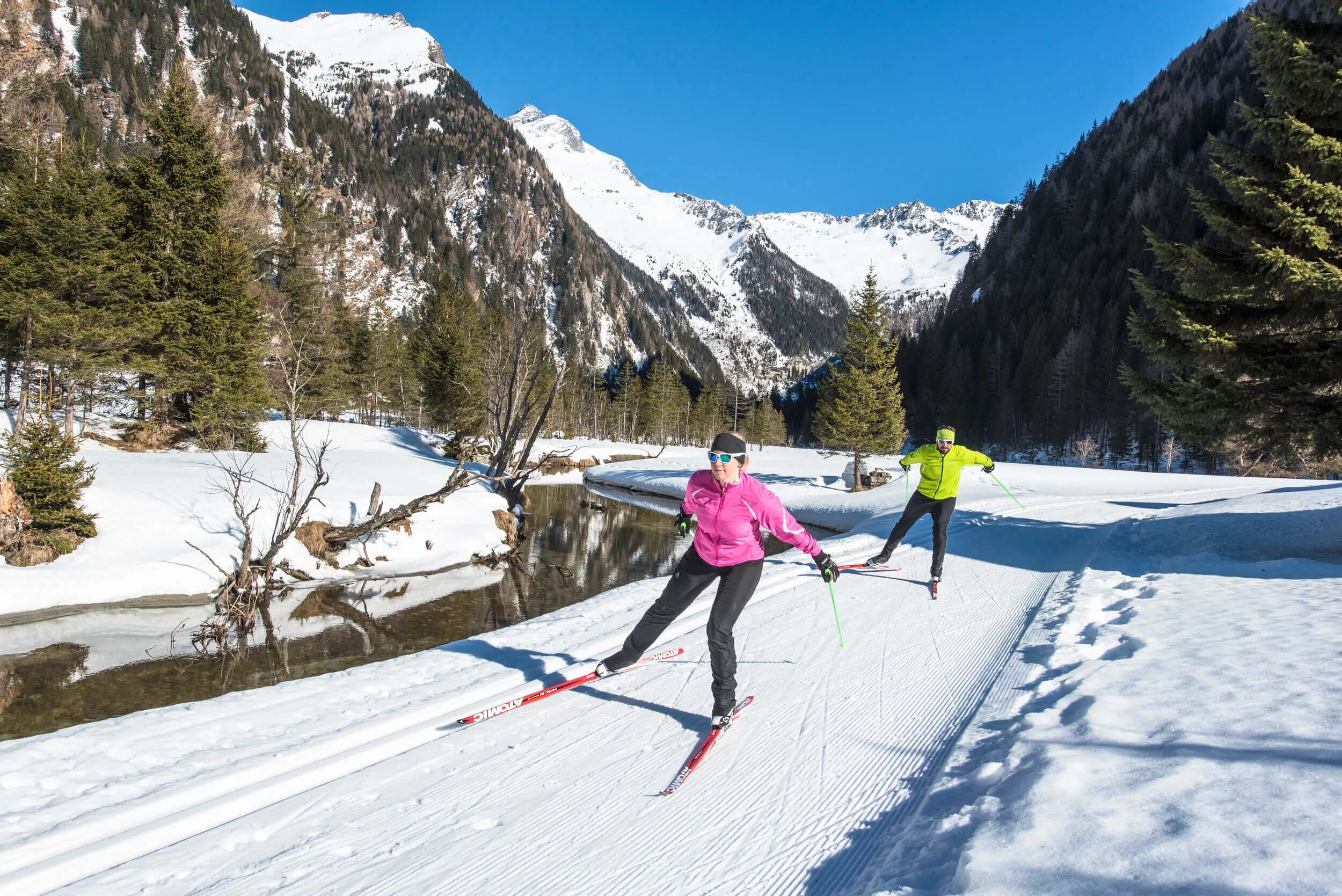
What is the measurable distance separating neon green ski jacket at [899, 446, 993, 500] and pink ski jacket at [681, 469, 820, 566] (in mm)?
5014

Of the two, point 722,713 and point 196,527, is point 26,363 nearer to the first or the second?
point 196,527

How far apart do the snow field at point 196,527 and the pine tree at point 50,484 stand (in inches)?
16.1

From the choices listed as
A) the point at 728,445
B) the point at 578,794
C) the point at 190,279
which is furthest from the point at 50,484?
the point at 728,445

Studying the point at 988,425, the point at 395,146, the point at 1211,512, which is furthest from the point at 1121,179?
the point at 395,146

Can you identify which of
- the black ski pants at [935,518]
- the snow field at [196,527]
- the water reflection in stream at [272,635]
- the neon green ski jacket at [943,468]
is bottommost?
the water reflection in stream at [272,635]

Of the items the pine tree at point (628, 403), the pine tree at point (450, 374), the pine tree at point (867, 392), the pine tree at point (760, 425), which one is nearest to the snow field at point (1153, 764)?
the pine tree at point (867, 392)

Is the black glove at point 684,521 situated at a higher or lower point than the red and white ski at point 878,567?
higher

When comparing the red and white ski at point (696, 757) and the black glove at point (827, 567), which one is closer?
the red and white ski at point (696, 757)

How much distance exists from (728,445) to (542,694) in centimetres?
259

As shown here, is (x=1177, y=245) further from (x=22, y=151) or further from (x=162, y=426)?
(x=22, y=151)

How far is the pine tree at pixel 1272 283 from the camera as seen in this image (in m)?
7.83

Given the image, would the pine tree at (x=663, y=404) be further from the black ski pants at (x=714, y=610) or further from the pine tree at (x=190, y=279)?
the black ski pants at (x=714, y=610)

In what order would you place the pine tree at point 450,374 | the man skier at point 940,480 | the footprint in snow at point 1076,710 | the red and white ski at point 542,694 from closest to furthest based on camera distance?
the footprint in snow at point 1076,710 → the red and white ski at point 542,694 → the man skier at point 940,480 → the pine tree at point 450,374

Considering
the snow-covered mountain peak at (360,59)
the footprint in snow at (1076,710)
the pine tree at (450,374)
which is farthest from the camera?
the snow-covered mountain peak at (360,59)
